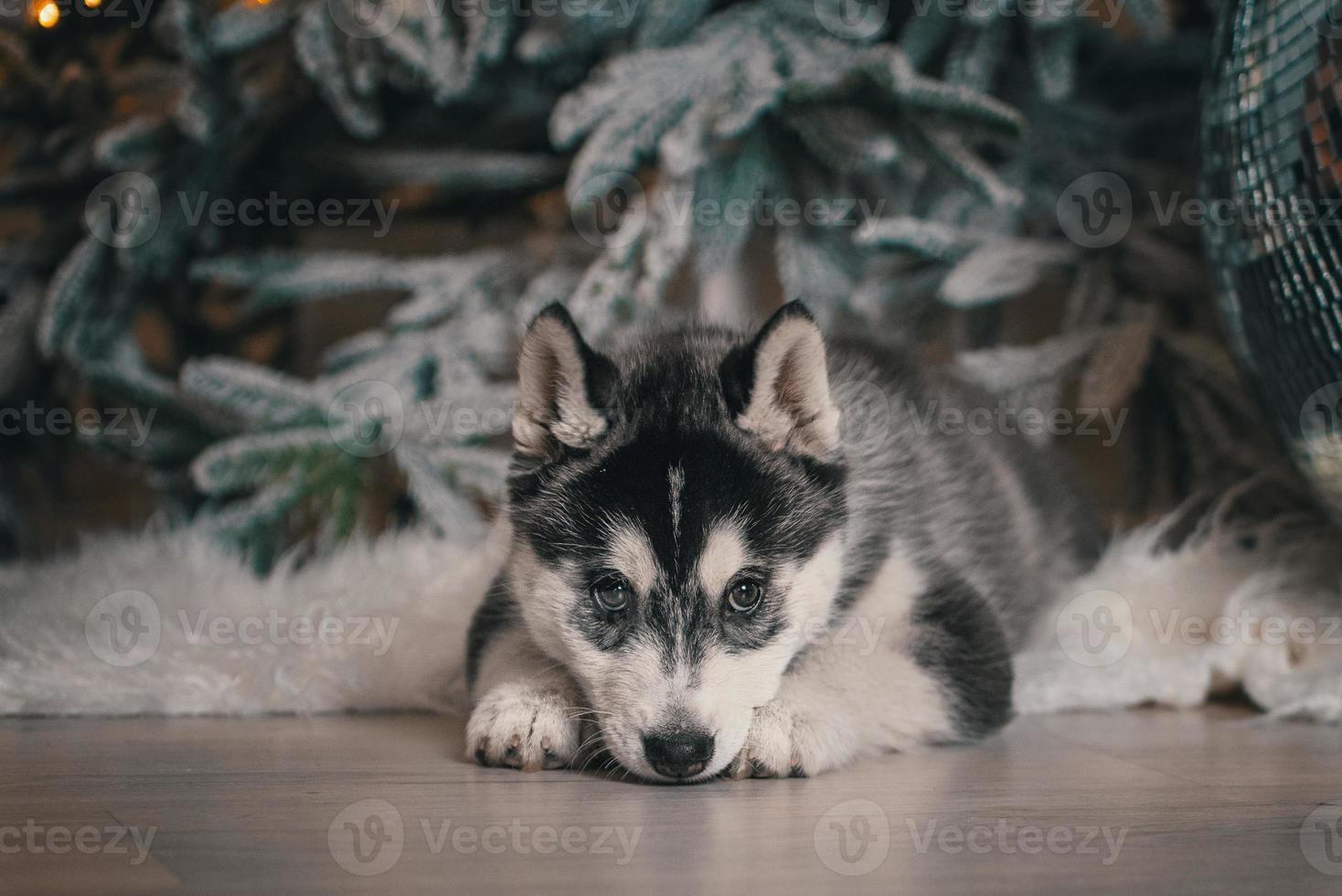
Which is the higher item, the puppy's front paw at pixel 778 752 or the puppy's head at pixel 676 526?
the puppy's head at pixel 676 526

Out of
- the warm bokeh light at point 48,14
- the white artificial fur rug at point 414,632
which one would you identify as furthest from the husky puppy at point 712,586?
the warm bokeh light at point 48,14

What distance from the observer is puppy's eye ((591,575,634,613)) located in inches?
77.1

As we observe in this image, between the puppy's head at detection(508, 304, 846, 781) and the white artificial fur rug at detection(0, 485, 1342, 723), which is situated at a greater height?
the puppy's head at detection(508, 304, 846, 781)

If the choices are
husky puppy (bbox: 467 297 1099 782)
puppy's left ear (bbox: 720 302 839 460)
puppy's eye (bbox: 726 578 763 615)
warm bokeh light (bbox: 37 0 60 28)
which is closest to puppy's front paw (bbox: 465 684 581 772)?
husky puppy (bbox: 467 297 1099 782)

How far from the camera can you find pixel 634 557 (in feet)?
6.35

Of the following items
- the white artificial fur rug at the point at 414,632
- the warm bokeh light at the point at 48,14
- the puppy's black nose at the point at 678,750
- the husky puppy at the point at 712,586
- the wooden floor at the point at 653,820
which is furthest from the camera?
the warm bokeh light at the point at 48,14

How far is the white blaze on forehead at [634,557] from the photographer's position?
1.93m

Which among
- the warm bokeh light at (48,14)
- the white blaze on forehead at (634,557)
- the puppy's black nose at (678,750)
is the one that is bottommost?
the puppy's black nose at (678,750)

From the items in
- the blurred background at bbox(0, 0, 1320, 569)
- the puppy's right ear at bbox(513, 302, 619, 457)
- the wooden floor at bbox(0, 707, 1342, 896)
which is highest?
the blurred background at bbox(0, 0, 1320, 569)

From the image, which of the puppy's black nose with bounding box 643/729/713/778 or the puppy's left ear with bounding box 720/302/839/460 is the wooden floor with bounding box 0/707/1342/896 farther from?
the puppy's left ear with bounding box 720/302/839/460

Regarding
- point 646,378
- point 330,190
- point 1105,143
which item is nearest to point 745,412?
point 646,378

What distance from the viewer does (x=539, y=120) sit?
3.62m

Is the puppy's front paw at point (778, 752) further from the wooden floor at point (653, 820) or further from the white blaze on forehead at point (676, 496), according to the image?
the white blaze on forehead at point (676, 496)

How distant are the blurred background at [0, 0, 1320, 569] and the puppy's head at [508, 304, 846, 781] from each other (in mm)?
727
